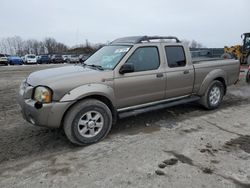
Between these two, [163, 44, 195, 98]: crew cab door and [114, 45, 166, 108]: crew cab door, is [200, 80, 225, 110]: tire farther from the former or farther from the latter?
[114, 45, 166, 108]: crew cab door

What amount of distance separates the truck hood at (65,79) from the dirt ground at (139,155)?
3.52ft

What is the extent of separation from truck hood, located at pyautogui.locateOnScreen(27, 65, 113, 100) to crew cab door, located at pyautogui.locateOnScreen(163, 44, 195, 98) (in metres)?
1.55

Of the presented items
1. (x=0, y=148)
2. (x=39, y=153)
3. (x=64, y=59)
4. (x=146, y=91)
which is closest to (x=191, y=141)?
(x=146, y=91)

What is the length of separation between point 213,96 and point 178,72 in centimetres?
163

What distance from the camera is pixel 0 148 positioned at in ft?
14.1

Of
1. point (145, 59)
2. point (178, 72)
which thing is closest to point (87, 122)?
point (145, 59)

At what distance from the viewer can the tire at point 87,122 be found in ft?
13.8

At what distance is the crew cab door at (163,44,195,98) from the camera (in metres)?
5.48

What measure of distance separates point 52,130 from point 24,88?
3.68 ft

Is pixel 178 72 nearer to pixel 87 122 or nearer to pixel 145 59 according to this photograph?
pixel 145 59

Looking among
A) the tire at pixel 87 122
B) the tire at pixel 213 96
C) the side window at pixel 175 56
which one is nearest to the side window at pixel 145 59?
the side window at pixel 175 56

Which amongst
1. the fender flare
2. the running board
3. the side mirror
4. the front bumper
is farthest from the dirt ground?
the side mirror

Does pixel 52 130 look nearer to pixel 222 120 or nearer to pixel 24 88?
pixel 24 88

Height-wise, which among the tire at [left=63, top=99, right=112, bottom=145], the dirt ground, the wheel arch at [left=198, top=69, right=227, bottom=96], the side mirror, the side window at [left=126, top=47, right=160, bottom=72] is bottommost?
the dirt ground
